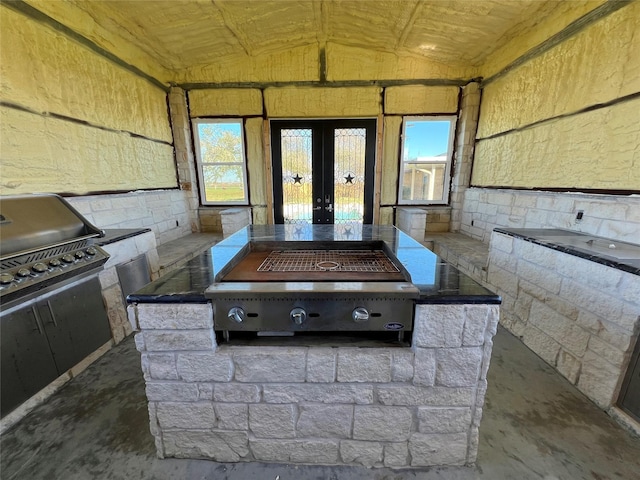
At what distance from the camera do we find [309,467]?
131 cm

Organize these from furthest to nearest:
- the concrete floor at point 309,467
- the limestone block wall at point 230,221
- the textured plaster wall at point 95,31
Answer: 1. the limestone block wall at point 230,221
2. the textured plaster wall at point 95,31
3. the concrete floor at point 309,467

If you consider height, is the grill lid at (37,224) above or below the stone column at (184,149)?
below

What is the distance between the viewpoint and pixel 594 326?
1.67 meters

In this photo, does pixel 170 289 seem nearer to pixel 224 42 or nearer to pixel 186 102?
pixel 224 42

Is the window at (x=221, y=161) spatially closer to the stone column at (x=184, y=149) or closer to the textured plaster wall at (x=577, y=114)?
the stone column at (x=184, y=149)

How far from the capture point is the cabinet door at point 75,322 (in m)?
1.71

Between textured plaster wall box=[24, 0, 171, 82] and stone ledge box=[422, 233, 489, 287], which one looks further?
stone ledge box=[422, 233, 489, 287]

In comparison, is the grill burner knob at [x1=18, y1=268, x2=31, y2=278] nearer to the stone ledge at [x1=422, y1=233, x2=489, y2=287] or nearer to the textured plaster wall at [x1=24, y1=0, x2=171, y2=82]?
the textured plaster wall at [x1=24, y1=0, x2=171, y2=82]

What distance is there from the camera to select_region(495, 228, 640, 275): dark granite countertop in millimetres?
1544

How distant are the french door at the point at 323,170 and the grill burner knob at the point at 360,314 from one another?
12.1 ft

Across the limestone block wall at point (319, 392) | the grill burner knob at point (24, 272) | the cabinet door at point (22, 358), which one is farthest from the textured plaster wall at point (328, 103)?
the limestone block wall at point (319, 392)

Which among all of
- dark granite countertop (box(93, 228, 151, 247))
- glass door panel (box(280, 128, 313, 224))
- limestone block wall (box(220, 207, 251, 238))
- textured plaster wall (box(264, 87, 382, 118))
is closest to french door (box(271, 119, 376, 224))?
glass door panel (box(280, 128, 313, 224))

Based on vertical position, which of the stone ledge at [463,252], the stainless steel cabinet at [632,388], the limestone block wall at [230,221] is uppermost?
the limestone block wall at [230,221]

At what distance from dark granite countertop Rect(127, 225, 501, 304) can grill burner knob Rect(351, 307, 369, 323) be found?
0.75ft
